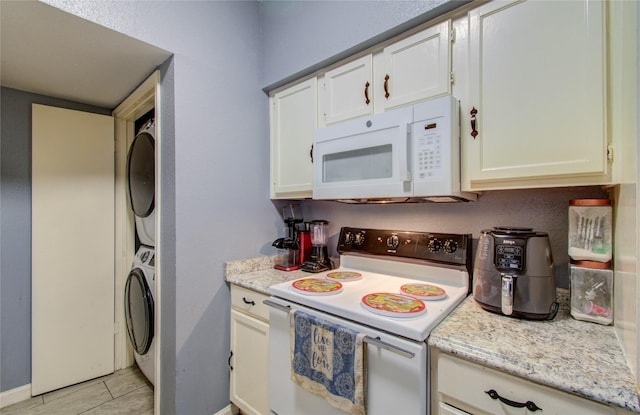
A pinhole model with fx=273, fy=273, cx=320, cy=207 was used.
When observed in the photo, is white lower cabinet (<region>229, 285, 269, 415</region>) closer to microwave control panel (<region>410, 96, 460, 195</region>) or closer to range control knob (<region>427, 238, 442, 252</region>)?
range control knob (<region>427, 238, 442, 252</region>)

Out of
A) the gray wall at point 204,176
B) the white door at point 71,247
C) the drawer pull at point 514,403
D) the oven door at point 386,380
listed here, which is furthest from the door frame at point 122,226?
the drawer pull at point 514,403

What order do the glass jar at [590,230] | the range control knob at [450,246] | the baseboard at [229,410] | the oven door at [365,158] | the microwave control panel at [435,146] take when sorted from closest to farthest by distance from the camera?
the glass jar at [590,230]
the microwave control panel at [435,146]
the oven door at [365,158]
the range control knob at [450,246]
the baseboard at [229,410]

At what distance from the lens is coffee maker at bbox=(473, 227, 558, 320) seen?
996 millimetres

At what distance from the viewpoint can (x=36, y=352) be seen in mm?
1942

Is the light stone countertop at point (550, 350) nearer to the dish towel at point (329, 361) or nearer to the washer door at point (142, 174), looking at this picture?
the dish towel at point (329, 361)

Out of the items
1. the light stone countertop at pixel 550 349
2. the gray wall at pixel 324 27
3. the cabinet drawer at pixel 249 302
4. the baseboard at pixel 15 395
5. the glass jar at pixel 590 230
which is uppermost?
the gray wall at pixel 324 27

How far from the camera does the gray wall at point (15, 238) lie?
188cm

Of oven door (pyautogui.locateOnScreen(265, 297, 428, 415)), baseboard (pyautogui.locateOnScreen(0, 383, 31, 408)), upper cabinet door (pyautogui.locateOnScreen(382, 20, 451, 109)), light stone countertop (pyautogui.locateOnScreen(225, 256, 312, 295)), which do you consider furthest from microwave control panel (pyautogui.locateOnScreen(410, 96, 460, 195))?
baseboard (pyautogui.locateOnScreen(0, 383, 31, 408))

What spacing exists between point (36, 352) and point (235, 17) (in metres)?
2.71

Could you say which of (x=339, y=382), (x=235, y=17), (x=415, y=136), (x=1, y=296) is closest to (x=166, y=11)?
(x=235, y=17)

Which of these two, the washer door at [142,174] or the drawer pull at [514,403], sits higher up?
the washer door at [142,174]

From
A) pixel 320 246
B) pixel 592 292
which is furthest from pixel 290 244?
pixel 592 292

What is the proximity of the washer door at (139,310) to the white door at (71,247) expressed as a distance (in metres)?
0.23

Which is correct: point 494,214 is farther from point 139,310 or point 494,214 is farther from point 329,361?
point 139,310
